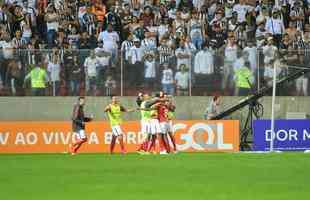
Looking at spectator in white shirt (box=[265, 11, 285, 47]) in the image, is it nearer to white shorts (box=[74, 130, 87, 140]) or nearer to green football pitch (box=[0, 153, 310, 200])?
white shorts (box=[74, 130, 87, 140])

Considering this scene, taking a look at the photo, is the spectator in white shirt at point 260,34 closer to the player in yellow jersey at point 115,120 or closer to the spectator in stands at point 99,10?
the spectator in stands at point 99,10

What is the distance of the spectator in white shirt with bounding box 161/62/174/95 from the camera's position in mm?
32719

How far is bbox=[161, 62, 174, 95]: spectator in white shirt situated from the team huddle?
6.62 feet

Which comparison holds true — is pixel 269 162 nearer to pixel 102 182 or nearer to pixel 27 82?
pixel 102 182

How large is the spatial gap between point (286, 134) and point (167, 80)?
4.95 meters

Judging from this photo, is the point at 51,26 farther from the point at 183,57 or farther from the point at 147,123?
the point at 147,123

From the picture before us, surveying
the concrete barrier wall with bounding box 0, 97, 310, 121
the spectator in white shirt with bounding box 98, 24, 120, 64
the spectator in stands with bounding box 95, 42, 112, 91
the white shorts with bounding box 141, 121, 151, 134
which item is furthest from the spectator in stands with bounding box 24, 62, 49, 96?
the white shorts with bounding box 141, 121, 151, 134

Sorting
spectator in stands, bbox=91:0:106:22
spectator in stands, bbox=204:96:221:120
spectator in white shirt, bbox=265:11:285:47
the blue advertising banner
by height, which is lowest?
the blue advertising banner

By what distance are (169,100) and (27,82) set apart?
5.40 meters

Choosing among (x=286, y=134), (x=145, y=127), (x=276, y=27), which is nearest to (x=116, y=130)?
(x=145, y=127)

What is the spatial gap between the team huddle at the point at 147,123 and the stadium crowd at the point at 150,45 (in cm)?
212

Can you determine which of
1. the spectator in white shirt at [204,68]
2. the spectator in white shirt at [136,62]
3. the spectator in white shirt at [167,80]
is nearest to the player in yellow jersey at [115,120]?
the spectator in white shirt at [136,62]

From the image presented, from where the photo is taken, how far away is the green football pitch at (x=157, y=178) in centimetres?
1509

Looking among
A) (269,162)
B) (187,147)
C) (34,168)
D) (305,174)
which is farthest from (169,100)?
(305,174)
